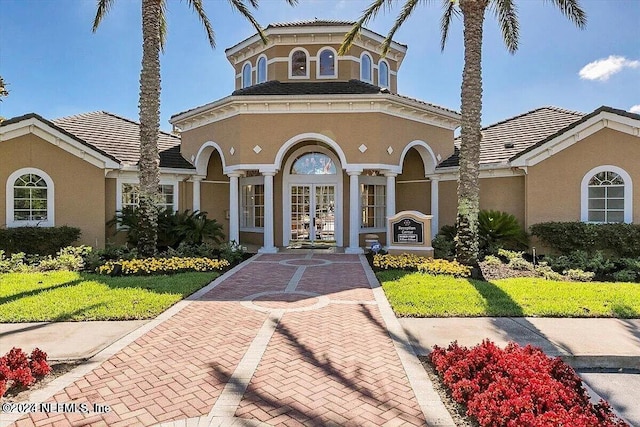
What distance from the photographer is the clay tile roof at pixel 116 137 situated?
56.9 ft

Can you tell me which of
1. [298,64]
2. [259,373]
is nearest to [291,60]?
[298,64]

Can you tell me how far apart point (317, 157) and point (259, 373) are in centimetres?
1402

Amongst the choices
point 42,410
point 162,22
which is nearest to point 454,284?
point 42,410

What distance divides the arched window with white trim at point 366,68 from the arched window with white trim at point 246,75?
6.09 meters

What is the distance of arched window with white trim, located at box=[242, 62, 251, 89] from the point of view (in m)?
21.3

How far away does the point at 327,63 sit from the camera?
19.4 m

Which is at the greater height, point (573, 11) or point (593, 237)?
point (573, 11)

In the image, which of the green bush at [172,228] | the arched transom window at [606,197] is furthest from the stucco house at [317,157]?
the green bush at [172,228]

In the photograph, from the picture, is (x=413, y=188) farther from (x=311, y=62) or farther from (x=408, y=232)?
(x=311, y=62)

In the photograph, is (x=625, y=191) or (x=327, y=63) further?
(x=327, y=63)

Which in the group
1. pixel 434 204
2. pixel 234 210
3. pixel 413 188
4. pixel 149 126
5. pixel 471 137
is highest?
pixel 149 126

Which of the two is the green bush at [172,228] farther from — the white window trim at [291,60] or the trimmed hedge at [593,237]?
the trimmed hedge at [593,237]

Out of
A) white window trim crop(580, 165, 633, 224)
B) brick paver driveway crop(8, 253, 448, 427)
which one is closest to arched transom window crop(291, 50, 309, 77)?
white window trim crop(580, 165, 633, 224)

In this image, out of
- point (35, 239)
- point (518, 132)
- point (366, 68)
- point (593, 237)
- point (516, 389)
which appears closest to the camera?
point (516, 389)
